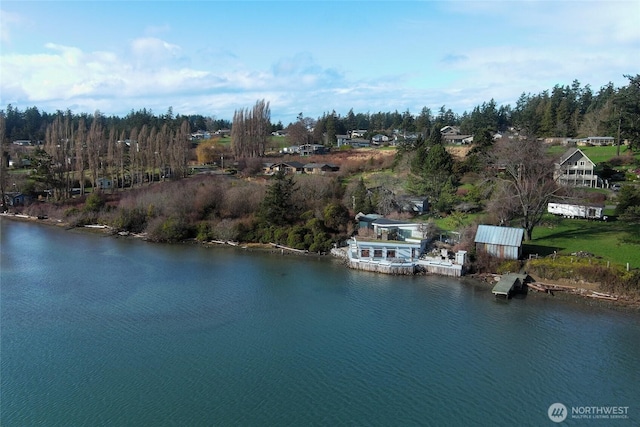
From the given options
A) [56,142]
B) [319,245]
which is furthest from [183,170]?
[319,245]

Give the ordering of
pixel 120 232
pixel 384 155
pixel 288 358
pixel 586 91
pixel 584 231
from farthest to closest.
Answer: pixel 586 91, pixel 384 155, pixel 120 232, pixel 584 231, pixel 288 358

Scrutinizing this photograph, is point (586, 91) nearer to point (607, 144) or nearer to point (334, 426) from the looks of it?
point (607, 144)

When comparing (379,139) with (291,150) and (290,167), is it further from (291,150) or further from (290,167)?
(290,167)

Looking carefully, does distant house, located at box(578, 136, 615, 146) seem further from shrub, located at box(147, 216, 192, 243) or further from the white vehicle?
shrub, located at box(147, 216, 192, 243)

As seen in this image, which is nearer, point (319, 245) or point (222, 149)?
point (319, 245)

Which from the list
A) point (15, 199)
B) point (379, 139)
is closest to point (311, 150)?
point (379, 139)

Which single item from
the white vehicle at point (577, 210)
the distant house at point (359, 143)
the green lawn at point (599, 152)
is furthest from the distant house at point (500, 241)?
the distant house at point (359, 143)

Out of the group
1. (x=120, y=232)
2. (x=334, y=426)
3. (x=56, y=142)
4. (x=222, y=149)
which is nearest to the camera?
(x=334, y=426)
